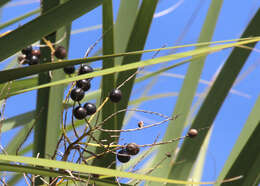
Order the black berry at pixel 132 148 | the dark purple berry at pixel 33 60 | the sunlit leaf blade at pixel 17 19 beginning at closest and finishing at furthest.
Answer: the black berry at pixel 132 148 → the dark purple berry at pixel 33 60 → the sunlit leaf blade at pixel 17 19

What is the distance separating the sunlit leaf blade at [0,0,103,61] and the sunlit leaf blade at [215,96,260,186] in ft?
0.94

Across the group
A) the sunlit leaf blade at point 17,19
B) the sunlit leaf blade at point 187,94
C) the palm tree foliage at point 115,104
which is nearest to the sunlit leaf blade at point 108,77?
the palm tree foliage at point 115,104

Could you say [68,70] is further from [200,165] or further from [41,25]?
[200,165]

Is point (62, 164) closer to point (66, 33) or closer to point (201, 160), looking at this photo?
point (66, 33)

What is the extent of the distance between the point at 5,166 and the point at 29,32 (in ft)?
0.38

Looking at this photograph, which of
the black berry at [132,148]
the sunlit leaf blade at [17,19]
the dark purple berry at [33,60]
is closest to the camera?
the black berry at [132,148]

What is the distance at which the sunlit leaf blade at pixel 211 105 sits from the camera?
0.69m

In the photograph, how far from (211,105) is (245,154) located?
134mm

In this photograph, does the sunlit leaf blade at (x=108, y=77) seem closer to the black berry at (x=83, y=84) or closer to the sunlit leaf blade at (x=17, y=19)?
the black berry at (x=83, y=84)

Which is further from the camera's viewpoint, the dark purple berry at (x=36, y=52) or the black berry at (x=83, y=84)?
the dark purple berry at (x=36, y=52)

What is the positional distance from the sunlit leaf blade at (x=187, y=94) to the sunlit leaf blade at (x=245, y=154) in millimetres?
106

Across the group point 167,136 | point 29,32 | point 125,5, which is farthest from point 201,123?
point 29,32

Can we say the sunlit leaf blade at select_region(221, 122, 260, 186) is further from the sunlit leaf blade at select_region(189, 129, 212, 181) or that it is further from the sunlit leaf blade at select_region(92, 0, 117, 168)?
the sunlit leaf blade at select_region(189, 129, 212, 181)

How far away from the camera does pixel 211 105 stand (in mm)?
708
